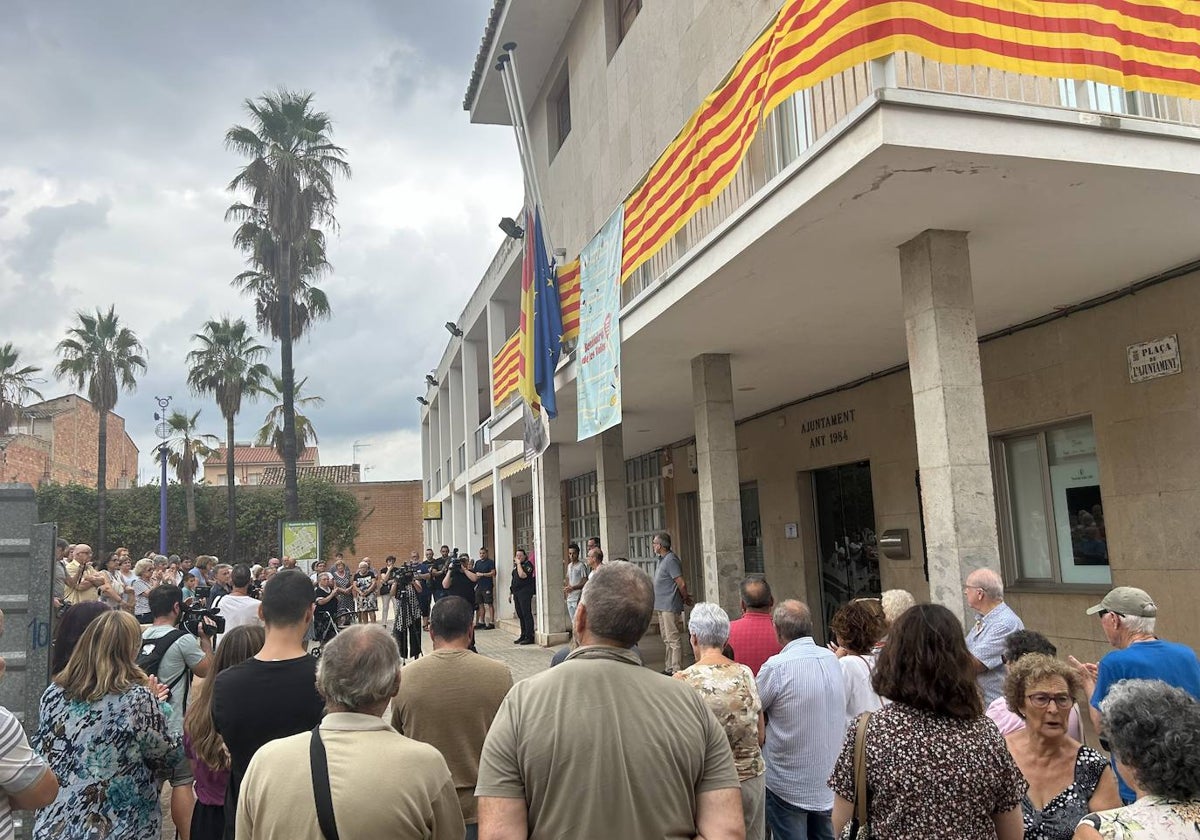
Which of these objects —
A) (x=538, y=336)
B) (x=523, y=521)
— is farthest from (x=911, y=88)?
(x=523, y=521)

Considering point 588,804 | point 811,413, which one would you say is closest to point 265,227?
point 811,413

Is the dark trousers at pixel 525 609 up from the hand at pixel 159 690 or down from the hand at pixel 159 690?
down

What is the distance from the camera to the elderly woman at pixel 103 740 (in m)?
3.54

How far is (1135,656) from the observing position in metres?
3.76

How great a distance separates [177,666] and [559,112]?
44.9 ft

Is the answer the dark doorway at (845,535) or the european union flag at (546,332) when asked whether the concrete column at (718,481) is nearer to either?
the european union flag at (546,332)

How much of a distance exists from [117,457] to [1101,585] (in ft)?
202

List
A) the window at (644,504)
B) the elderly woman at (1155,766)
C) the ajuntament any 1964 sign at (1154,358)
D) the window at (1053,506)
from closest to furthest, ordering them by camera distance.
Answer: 1. the elderly woman at (1155,766)
2. the ajuntament any 1964 sign at (1154,358)
3. the window at (1053,506)
4. the window at (644,504)

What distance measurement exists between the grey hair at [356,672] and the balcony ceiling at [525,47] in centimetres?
1367

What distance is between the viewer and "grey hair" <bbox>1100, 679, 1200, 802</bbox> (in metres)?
2.23

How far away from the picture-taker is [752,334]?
9078 millimetres

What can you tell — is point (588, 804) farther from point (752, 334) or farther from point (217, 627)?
point (752, 334)

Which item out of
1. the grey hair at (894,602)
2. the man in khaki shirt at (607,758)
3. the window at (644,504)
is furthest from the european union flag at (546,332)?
the man in khaki shirt at (607,758)

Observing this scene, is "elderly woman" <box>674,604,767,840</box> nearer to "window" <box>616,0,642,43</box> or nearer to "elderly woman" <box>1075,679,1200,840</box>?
"elderly woman" <box>1075,679,1200,840</box>
